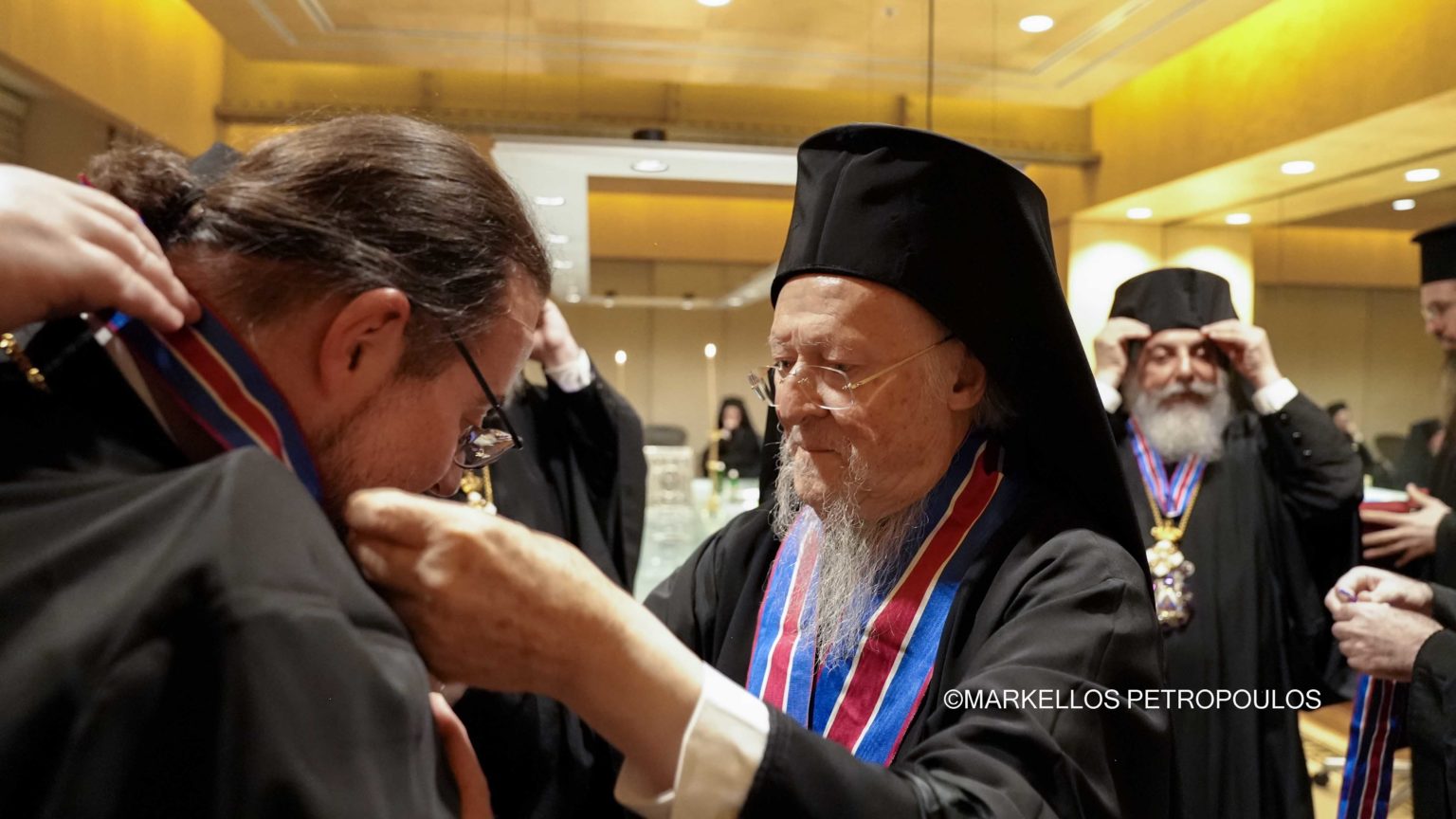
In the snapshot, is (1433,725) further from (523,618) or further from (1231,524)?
(523,618)

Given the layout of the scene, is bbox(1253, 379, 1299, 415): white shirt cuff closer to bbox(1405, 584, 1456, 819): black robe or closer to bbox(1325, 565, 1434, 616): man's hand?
bbox(1325, 565, 1434, 616): man's hand

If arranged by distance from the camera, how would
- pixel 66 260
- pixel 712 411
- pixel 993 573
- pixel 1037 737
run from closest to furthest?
pixel 66 260 → pixel 1037 737 → pixel 993 573 → pixel 712 411

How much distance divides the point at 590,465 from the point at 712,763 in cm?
226

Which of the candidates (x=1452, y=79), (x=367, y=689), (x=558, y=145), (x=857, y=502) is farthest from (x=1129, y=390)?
(x=367, y=689)

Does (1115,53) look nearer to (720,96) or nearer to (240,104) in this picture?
(720,96)

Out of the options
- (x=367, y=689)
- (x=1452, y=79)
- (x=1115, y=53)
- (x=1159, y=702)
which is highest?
(x=1115, y=53)

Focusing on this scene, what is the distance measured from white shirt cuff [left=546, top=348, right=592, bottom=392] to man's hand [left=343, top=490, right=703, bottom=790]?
221cm

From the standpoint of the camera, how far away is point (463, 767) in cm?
78

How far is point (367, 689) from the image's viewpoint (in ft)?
2.00

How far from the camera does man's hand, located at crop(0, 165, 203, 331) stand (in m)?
0.68

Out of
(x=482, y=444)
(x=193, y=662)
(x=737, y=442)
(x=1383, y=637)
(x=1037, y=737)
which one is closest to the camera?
(x=193, y=662)

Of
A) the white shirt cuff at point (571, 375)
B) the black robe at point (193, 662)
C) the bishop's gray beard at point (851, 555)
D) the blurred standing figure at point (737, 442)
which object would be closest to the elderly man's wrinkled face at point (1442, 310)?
the bishop's gray beard at point (851, 555)

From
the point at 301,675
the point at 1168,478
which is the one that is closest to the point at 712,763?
the point at 301,675

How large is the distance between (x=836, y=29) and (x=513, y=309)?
384 cm
